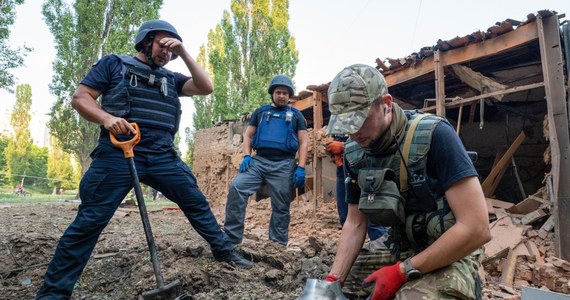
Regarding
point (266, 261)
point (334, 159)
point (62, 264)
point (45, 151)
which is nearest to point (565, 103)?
point (334, 159)

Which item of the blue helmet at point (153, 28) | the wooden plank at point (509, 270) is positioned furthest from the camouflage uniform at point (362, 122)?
the wooden plank at point (509, 270)

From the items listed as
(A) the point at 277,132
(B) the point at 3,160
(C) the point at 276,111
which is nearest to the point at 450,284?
(A) the point at 277,132

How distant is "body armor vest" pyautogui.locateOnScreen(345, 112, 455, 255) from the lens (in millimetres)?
1543

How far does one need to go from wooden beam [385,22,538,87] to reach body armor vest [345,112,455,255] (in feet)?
12.7

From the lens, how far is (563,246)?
4.18 m

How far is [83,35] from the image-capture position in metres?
15.1

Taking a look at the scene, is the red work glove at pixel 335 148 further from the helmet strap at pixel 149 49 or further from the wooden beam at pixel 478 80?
the wooden beam at pixel 478 80

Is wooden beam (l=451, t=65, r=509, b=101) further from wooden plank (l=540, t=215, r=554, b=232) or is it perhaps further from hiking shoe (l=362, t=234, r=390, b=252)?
hiking shoe (l=362, t=234, r=390, b=252)

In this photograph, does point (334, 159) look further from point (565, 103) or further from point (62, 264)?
point (565, 103)

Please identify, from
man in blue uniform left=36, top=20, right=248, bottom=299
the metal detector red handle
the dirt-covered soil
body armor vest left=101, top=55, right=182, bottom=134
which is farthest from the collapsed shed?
the metal detector red handle

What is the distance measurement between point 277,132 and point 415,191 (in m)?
2.55

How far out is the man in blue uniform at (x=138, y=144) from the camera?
2.21 metres

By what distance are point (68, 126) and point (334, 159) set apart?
1595cm

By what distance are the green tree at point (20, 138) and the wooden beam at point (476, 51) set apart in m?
38.8
